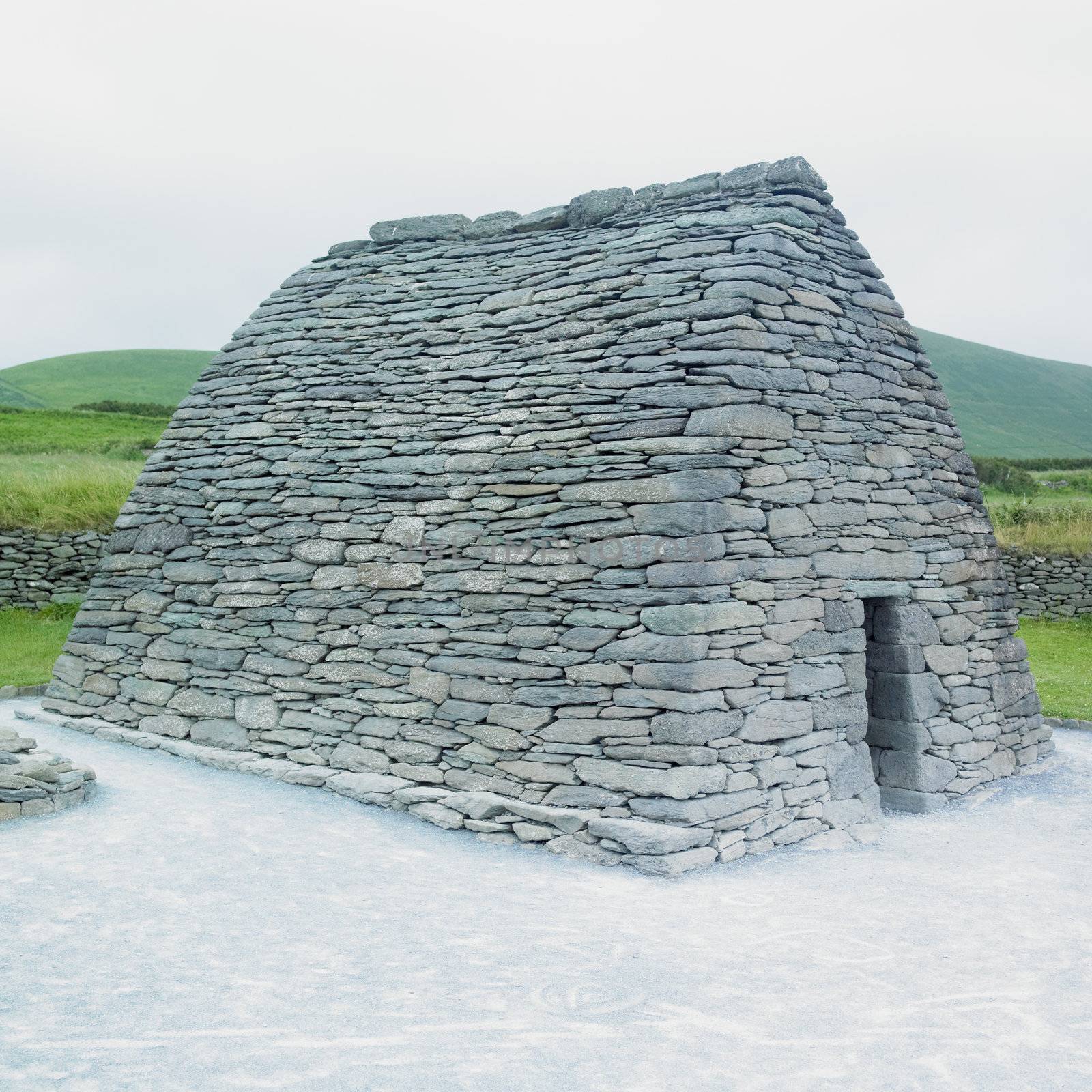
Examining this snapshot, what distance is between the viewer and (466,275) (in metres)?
9.32

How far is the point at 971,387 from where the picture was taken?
224 ft

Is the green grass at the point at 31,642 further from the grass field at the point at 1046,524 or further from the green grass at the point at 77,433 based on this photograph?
the grass field at the point at 1046,524

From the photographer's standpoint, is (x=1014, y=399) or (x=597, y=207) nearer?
(x=597, y=207)

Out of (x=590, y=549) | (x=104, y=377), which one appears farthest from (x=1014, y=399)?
(x=590, y=549)

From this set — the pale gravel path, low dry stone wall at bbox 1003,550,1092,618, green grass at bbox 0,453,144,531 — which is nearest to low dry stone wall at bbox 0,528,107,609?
green grass at bbox 0,453,144,531

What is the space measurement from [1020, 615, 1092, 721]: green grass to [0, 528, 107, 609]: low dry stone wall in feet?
48.7

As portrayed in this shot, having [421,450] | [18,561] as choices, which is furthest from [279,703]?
[18,561]

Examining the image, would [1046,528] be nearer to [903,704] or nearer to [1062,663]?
[1062,663]

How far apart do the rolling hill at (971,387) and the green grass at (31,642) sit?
37712 millimetres

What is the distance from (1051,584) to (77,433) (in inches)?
1100

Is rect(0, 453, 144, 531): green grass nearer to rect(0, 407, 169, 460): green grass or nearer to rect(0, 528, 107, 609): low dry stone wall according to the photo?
rect(0, 528, 107, 609): low dry stone wall

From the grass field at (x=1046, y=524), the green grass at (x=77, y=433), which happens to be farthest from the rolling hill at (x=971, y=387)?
the grass field at (x=1046, y=524)

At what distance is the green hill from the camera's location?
191 ft

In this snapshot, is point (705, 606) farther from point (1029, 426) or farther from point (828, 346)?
point (1029, 426)
